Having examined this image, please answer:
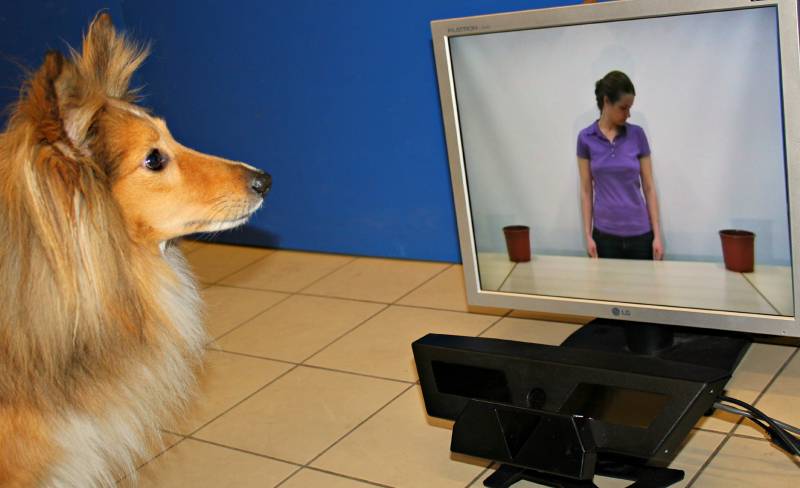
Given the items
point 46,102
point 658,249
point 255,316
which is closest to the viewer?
point 46,102

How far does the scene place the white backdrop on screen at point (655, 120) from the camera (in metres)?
2.00

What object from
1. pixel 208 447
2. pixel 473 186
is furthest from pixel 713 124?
pixel 208 447

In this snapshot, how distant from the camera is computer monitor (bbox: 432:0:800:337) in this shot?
199 centimetres

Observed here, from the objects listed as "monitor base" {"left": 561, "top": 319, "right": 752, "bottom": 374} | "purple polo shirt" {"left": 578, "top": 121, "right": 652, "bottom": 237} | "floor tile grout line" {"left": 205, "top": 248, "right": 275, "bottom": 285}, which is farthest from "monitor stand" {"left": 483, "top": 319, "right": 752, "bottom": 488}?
"floor tile grout line" {"left": 205, "top": 248, "right": 275, "bottom": 285}

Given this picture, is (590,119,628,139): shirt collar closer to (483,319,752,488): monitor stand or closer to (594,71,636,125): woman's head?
(594,71,636,125): woman's head

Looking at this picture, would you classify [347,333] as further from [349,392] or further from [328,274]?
[328,274]

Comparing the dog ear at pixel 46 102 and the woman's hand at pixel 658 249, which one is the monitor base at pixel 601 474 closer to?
the woman's hand at pixel 658 249

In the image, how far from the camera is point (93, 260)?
1875 millimetres

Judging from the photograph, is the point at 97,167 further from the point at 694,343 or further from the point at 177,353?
the point at 694,343

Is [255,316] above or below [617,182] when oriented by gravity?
below

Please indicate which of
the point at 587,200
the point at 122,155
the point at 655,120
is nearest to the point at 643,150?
the point at 655,120

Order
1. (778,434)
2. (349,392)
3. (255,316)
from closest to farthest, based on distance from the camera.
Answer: (778,434) → (349,392) → (255,316)

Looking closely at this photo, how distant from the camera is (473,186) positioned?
2.47 metres

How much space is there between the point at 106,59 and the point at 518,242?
113cm
